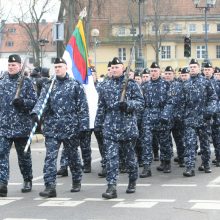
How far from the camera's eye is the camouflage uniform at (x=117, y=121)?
9945mm

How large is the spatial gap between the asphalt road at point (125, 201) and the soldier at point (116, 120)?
1.58 feet

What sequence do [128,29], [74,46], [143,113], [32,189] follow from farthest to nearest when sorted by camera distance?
1. [128,29]
2. [143,113]
3. [74,46]
4. [32,189]

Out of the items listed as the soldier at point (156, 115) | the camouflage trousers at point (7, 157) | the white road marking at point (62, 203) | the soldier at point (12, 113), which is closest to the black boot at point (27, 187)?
the camouflage trousers at point (7, 157)

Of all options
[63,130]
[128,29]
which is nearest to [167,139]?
[63,130]

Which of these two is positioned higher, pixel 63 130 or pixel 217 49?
pixel 217 49

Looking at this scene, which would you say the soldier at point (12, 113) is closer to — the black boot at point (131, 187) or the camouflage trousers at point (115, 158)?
the camouflage trousers at point (115, 158)

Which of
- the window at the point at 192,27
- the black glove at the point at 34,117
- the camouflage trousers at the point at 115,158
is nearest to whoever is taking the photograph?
the black glove at the point at 34,117

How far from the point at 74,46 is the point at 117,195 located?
10.2 ft

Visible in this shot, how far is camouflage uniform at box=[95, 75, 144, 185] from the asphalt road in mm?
582

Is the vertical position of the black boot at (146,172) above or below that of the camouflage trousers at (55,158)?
below

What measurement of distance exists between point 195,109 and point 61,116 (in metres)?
3.11

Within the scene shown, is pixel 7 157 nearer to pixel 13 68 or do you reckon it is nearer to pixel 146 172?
pixel 13 68

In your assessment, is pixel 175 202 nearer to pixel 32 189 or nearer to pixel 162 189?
pixel 162 189

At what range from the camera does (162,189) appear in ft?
34.6
